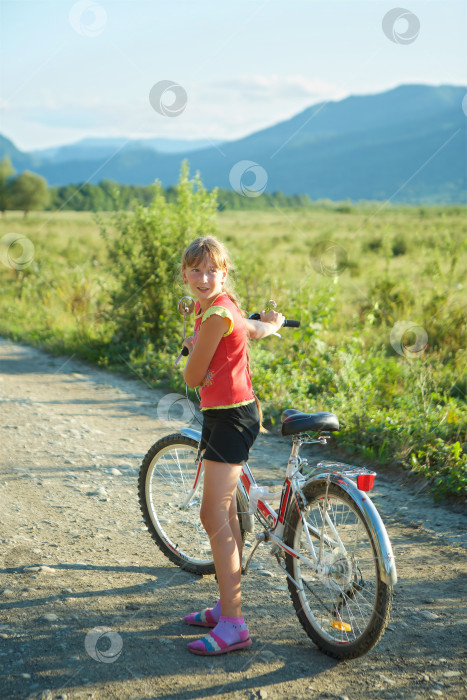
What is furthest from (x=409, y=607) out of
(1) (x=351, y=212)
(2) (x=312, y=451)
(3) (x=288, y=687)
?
(1) (x=351, y=212)

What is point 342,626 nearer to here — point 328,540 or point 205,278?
point 328,540

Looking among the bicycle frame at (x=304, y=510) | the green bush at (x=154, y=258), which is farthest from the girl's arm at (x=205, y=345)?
the green bush at (x=154, y=258)

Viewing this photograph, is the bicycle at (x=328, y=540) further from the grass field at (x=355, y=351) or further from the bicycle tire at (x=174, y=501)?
the grass field at (x=355, y=351)

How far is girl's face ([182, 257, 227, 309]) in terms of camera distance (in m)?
2.89

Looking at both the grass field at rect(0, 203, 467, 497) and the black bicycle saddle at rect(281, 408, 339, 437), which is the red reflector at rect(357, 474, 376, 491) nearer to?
the black bicycle saddle at rect(281, 408, 339, 437)

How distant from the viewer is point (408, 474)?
504 cm

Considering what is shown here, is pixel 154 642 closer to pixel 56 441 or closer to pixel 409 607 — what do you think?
pixel 409 607

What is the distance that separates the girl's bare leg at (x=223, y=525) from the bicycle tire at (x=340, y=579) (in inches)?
11.0

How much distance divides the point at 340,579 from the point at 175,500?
1.36 meters

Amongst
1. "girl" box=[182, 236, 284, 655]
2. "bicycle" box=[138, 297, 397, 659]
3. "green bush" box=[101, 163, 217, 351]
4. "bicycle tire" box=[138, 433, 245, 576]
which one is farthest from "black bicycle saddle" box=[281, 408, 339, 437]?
"green bush" box=[101, 163, 217, 351]

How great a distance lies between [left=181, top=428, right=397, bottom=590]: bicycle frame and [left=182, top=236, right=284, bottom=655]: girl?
23cm

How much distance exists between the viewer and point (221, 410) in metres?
2.90

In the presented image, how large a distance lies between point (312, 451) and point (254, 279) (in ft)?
16.8

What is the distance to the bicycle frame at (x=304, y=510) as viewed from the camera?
2602mm
